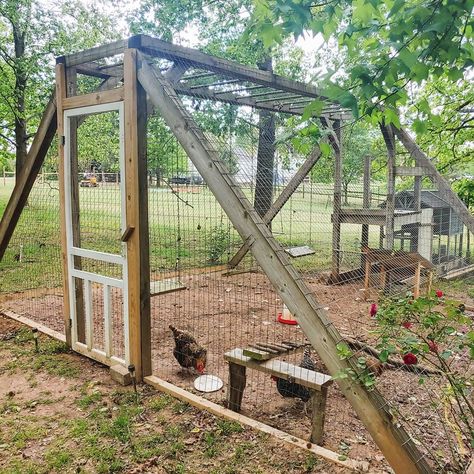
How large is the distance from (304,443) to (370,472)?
39cm

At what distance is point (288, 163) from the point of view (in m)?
5.49

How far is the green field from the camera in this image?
394cm

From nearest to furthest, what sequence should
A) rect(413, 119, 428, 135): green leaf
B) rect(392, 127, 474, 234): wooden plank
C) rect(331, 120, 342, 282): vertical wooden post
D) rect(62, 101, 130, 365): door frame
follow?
rect(413, 119, 428, 135): green leaf, rect(62, 101, 130, 365): door frame, rect(392, 127, 474, 234): wooden plank, rect(331, 120, 342, 282): vertical wooden post

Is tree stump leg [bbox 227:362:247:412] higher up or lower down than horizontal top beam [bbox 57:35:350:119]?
lower down

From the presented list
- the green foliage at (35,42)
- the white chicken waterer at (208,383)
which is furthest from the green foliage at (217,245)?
the green foliage at (35,42)

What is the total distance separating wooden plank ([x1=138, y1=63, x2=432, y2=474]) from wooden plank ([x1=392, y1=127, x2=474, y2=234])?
9.37 feet

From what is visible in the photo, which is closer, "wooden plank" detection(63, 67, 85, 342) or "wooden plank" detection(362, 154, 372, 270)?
"wooden plank" detection(63, 67, 85, 342)

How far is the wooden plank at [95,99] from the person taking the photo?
3274 millimetres

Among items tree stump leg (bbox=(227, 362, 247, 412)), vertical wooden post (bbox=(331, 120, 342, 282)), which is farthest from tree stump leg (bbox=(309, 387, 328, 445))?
vertical wooden post (bbox=(331, 120, 342, 282))

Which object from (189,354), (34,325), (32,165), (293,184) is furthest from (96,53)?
(293,184)

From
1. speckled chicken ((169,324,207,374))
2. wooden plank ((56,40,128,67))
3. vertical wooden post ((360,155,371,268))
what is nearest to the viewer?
wooden plank ((56,40,128,67))

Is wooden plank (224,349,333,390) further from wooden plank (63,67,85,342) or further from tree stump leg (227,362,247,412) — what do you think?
wooden plank (63,67,85,342)

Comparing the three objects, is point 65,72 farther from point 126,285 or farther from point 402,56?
point 402,56

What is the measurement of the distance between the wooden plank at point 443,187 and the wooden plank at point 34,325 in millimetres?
4191
